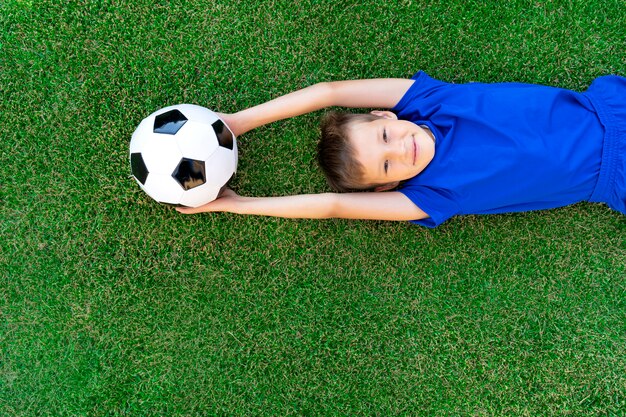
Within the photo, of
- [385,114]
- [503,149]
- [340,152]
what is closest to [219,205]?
[340,152]

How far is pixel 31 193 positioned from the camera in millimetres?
2604

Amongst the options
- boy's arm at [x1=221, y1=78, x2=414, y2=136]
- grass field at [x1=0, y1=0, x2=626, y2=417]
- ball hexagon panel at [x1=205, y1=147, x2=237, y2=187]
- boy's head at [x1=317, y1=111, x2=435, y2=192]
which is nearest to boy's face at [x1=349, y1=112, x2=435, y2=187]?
boy's head at [x1=317, y1=111, x2=435, y2=192]

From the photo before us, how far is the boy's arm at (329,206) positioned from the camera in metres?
2.35

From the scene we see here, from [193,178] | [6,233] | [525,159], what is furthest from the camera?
[6,233]

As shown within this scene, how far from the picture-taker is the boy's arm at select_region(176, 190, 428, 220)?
92.5 inches

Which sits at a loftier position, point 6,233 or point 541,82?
point 541,82

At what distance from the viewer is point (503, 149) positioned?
235cm

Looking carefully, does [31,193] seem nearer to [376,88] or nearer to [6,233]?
[6,233]

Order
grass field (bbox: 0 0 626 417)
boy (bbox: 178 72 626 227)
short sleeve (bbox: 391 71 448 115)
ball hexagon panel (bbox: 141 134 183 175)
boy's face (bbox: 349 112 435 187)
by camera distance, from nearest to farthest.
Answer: ball hexagon panel (bbox: 141 134 183 175) < boy's face (bbox: 349 112 435 187) < boy (bbox: 178 72 626 227) < short sleeve (bbox: 391 71 448 115) < grass field (bbox: 0 0 626 417)

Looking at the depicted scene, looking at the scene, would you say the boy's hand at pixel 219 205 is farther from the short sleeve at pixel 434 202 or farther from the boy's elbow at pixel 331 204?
the short sleeve at pixel 434 202

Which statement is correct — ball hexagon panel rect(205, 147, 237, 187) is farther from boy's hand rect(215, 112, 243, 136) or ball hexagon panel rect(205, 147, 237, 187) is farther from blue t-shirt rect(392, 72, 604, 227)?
blue t-shirt rect(392, 72, 604, 227)

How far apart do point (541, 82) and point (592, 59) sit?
12.7 inches

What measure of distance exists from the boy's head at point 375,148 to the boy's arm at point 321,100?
120 mm

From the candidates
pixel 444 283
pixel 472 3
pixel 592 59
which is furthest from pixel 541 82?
pixel 444 283
